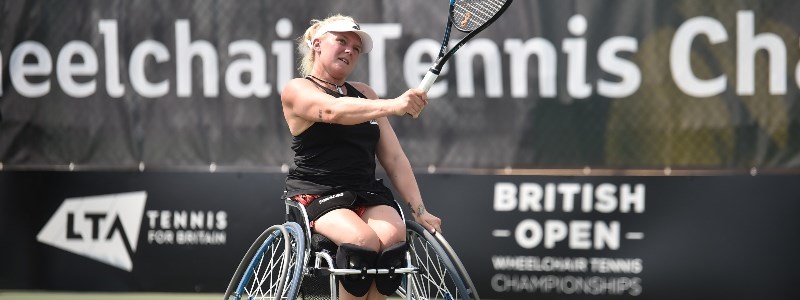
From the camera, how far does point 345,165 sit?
4.33 meters

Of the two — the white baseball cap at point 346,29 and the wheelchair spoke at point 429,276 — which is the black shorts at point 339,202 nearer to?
the wheelchair spoke at point 429,276

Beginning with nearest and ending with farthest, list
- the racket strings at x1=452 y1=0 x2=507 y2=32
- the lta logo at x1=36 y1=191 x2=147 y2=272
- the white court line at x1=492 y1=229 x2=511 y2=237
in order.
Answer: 1. the racket strings at x1=452 y1=0 x2=507 y2=32
2. the white court line at x1=492 y1=229 x2=511 y2=237
3. the lta logo at x1=36 y1=191 x2=147 y2=272

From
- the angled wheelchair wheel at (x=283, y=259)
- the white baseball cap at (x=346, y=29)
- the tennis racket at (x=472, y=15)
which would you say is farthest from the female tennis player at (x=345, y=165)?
the tennis racket at (x=472, y=15)

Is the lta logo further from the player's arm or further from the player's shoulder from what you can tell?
the player's arm

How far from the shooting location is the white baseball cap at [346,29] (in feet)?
13.9

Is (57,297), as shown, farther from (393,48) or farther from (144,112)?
(393,48)

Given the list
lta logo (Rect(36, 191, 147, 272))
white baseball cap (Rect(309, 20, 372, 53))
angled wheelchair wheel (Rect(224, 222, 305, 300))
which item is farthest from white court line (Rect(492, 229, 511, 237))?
white baseball cap (Rect(309, 20, 372, 53))

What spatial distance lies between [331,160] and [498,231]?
7.34ft

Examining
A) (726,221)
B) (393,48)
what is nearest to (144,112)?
(393,48)

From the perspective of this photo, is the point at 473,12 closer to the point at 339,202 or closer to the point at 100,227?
the point at 339,202

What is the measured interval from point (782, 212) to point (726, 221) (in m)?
0.27

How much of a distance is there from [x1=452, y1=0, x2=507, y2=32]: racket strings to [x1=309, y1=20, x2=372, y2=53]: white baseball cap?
1.04 ft

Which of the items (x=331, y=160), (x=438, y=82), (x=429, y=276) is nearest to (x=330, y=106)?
(x=331, y=160)

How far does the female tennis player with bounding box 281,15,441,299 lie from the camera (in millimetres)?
4070
